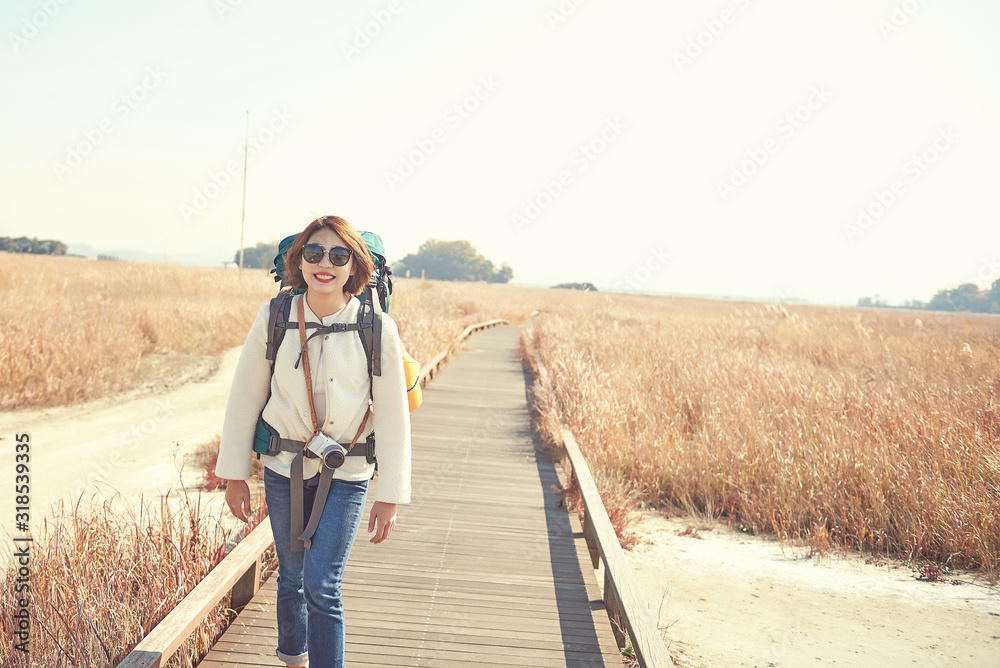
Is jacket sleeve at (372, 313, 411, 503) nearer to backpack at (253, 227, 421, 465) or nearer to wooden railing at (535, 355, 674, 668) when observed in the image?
backpack at (253, 227, 421, 465)

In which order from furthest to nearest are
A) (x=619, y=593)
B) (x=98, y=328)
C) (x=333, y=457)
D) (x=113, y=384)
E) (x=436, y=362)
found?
(x=98, y=328), (x=436, y=362), (x=113, y=384), (x=619, y=593), (x=333, y=457)

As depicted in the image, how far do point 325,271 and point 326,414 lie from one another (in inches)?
19.0

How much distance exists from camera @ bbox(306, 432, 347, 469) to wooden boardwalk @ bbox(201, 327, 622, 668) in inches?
59.1

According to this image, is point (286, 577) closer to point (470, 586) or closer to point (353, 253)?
point (353, 253)

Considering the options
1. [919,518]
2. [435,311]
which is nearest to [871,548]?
[919,518]

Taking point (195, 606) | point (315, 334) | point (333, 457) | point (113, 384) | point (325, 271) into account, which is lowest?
point (113, 384)

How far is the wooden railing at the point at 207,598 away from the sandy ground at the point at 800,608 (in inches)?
96.4

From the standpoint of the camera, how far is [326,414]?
7.12 ft

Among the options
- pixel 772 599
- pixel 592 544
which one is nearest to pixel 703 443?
pixel 772 599

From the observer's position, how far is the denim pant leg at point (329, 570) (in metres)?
2.16

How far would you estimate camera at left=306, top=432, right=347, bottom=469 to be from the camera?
2119mm

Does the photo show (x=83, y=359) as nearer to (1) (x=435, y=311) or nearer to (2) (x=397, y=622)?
(2) (x=397, y=622)

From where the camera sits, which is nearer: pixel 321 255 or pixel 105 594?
pixel 321 255

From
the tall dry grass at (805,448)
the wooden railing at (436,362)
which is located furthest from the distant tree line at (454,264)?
the tall dry grass at (805,448)
